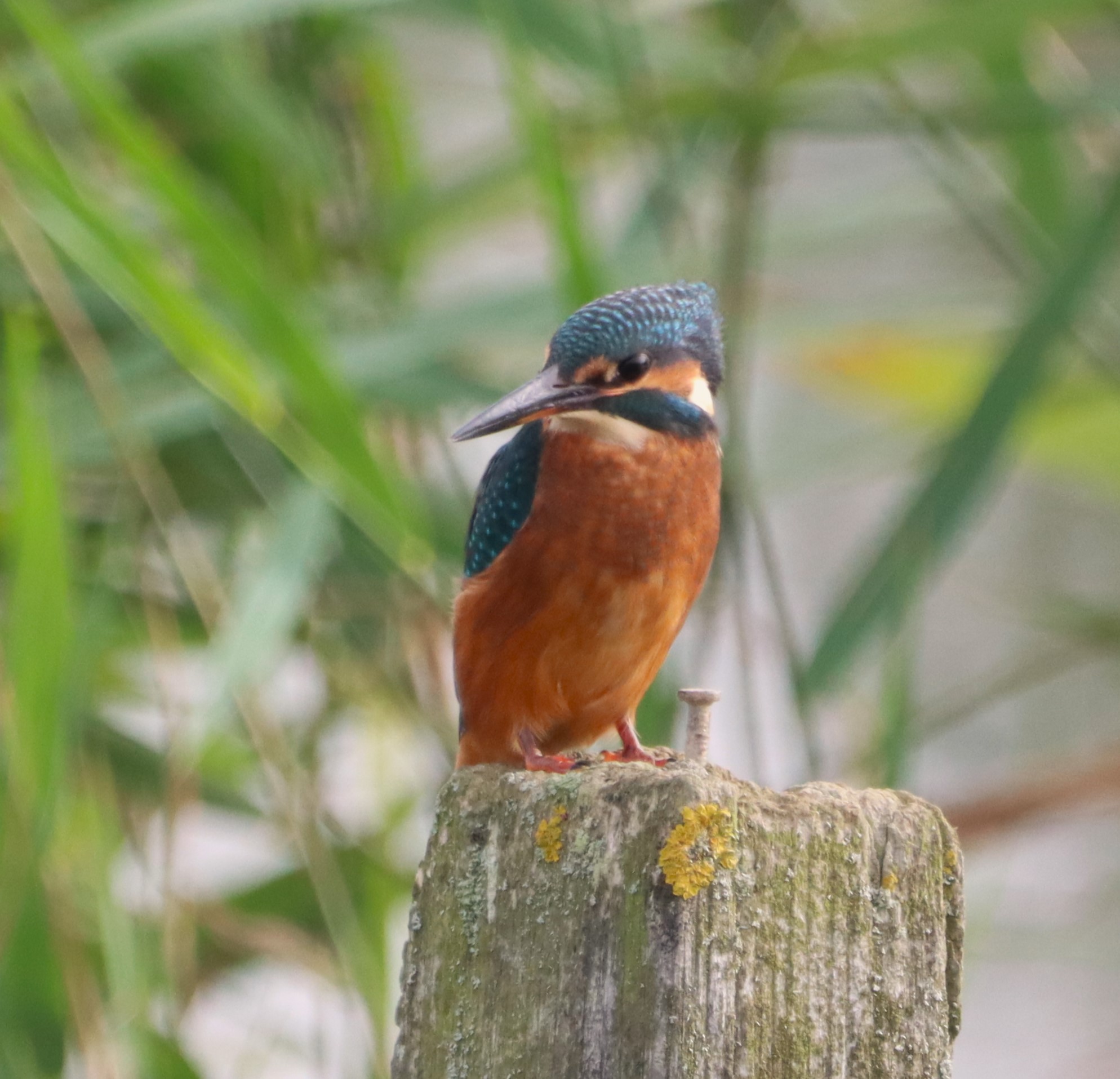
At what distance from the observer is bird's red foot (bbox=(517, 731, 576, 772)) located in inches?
65.7

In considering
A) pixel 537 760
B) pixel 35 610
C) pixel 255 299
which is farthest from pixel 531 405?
pixel 35 610

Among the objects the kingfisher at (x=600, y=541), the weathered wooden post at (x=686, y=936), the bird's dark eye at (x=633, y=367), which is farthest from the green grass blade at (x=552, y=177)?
the weathered wooden post at (x=686, y=936)

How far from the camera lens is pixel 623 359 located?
163 cm

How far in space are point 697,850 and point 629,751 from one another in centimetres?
77

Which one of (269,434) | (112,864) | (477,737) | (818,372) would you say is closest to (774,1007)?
(477,737)

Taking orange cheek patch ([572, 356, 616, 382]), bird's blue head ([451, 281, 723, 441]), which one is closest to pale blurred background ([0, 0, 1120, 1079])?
bird's blue head ([451, 281, 723, 441])

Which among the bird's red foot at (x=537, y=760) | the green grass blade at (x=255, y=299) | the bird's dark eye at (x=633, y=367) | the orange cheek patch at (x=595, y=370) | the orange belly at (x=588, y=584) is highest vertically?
the green grass blade at (x=255, y=299)

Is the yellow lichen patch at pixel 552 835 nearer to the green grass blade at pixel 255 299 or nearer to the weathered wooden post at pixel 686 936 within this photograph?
the weathered wooden post at pixel 686 936

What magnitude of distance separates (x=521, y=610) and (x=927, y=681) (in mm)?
5806

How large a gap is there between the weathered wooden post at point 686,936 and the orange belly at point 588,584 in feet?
1.95

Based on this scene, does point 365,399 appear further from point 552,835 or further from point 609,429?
point 552,835

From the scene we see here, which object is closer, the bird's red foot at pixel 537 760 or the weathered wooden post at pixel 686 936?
the weathered wooden post at pixel 686 936

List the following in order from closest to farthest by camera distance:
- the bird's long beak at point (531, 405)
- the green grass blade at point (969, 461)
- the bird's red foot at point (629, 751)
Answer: the bird's long beak at point (531, 405) → the bird's red foot at point (629, 751) → the green grass blade at point (969, 461)

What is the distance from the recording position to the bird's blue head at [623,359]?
1.58m
